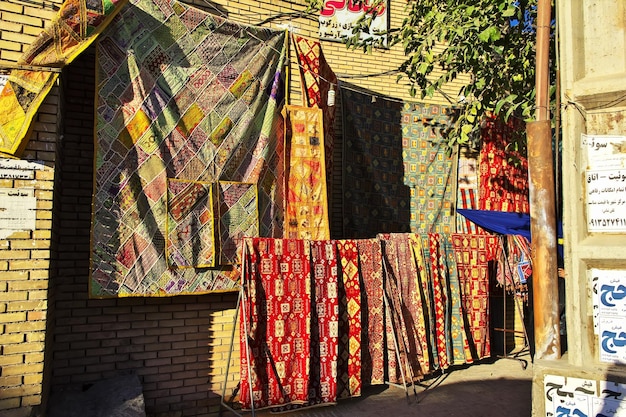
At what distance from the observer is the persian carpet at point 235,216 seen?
5.07 m

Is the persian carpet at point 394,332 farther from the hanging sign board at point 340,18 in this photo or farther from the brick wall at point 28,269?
the brick wall at point 28,269

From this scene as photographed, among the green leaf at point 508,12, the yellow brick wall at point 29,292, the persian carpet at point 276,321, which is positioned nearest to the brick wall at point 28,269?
the yellow brick wall at point 29,292

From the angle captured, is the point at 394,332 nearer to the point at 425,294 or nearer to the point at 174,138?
the point at 425,294

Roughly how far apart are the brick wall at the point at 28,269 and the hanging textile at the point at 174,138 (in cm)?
62

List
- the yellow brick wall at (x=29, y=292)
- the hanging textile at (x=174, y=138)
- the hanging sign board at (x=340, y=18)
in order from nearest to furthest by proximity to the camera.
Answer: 1. the yellow brick wall at (x=29, y=292)
2. the hanging textile at (x=174, y=138)
3. the hanging sign board at (x=340, y=18)

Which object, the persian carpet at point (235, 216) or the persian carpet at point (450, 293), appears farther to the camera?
the persian carpet at point (450, 293)

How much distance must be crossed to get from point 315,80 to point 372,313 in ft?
10.1

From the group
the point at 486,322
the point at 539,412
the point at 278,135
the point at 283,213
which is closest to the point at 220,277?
the point at 283,213

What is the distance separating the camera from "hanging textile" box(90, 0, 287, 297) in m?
4.49

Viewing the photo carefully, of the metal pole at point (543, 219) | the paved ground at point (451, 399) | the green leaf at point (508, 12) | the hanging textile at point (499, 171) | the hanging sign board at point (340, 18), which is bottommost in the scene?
the paved ground at point (451, 399)

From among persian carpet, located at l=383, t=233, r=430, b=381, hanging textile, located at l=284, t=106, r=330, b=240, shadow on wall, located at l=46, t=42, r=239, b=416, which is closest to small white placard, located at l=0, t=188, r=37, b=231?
shadow on wall, located at l=46, t=42, r=239, b=416

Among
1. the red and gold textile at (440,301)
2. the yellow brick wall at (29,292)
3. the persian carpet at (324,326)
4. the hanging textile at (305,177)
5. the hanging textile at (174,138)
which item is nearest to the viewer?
the yellow brick wall at (29,292)

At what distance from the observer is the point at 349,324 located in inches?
226

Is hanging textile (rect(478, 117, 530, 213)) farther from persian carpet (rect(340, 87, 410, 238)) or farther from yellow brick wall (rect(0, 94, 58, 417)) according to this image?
yellow brick wall (rect(0, 94, 58, 417))
